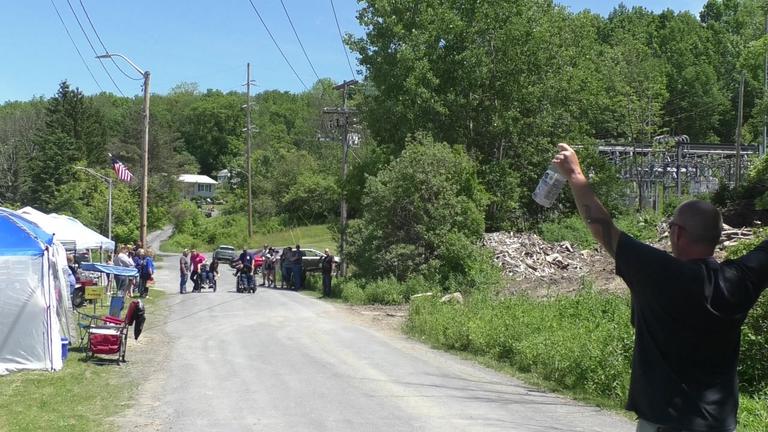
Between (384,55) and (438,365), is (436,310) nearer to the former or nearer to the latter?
(438,365)

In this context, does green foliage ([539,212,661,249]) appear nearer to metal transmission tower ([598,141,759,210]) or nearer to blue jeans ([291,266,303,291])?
blue jeans ([291,266,303,291])

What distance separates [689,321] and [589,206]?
70 centimetres

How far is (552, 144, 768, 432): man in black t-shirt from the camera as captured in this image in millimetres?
3465

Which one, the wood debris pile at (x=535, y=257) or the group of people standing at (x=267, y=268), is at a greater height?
the wood debris pile at (x=535, y=257)

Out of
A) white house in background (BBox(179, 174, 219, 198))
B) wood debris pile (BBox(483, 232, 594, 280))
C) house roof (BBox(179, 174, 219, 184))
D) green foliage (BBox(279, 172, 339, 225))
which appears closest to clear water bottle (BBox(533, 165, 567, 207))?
wood debris pile (BBox(483, 232, 594, 280))

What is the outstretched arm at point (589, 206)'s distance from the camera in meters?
3.72

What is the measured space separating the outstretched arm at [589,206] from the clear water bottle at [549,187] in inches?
7.2

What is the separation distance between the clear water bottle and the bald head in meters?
0.73

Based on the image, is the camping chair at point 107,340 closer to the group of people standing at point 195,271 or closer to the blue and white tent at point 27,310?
the blue and white tent at point 27,310

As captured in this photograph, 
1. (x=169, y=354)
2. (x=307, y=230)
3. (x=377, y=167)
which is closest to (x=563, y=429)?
(x=169, y=354)

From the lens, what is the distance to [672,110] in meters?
83.9

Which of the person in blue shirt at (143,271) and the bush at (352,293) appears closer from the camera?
the bush at (352,293)

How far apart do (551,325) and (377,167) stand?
22630mm

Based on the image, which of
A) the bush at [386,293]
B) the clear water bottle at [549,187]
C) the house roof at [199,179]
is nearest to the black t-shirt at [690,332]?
the clear water bottle at [549,187]
